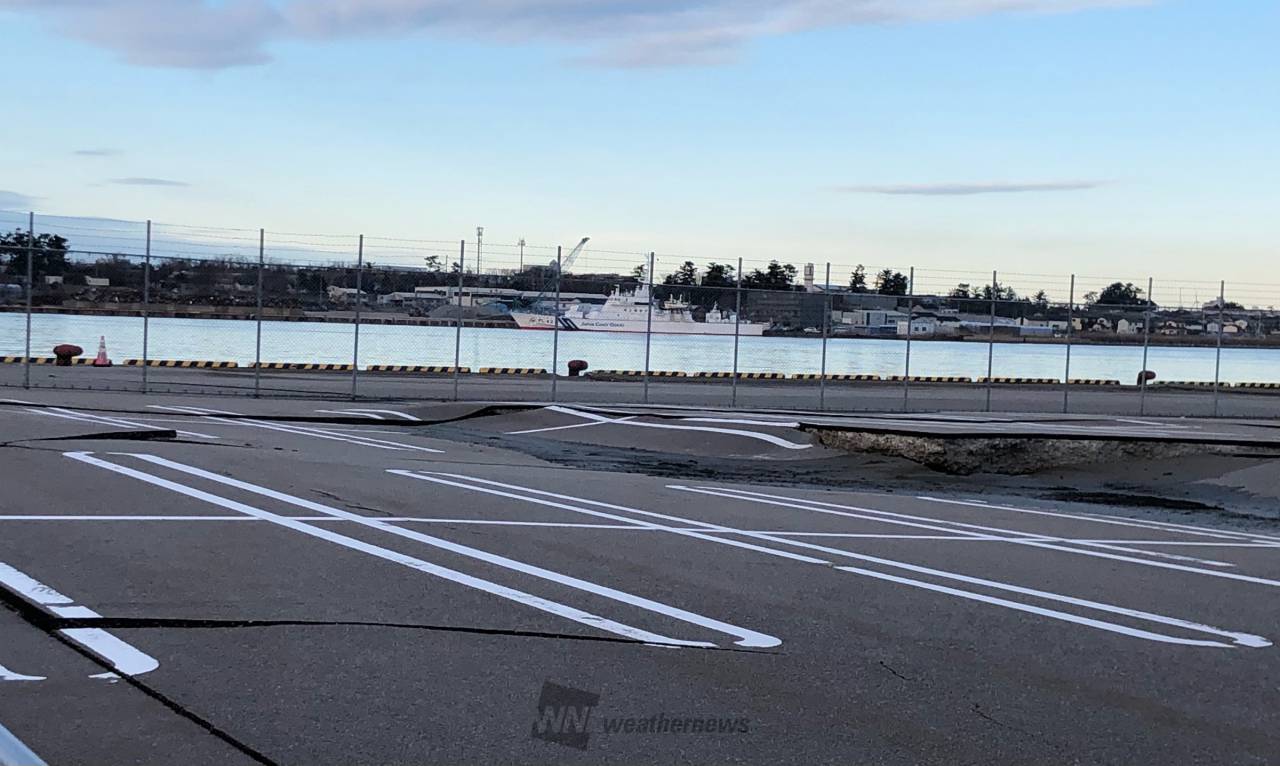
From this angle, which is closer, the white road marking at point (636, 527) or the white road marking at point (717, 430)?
the white road marking at point (636, 527)

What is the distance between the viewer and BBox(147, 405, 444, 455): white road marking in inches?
685

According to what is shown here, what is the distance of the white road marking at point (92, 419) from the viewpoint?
1692 cm

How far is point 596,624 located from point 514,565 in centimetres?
171

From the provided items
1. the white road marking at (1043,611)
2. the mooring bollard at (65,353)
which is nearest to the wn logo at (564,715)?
the white road marking at (1043,611)

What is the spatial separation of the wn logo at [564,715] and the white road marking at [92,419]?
12.0 metres

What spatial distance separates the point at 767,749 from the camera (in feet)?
16.8

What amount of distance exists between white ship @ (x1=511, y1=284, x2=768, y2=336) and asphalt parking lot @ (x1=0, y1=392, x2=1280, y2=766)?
16874 millimetres

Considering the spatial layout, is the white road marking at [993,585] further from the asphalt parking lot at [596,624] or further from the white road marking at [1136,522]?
the white road marking at [1136,522]

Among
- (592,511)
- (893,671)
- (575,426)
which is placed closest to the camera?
(893,671)

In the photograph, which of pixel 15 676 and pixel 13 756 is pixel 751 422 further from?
pixel 13 756

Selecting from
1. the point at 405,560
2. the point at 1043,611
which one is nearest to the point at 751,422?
the point at 405,560

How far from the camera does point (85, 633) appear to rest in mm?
6473

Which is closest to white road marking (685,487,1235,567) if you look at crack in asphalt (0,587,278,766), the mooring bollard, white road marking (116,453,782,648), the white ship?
white road marking (116,453,782,648)

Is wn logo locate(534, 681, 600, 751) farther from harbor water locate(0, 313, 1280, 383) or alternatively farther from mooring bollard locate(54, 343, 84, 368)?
harbor water locate(0, 313, 1280, 383)
